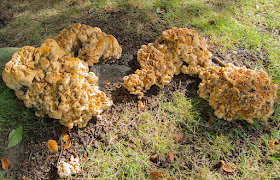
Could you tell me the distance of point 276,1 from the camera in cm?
500

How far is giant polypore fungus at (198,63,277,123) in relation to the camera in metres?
2.78

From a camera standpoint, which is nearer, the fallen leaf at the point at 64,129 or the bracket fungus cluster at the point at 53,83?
the bracket fungus cluster at the point at 53,83

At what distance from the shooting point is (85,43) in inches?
123

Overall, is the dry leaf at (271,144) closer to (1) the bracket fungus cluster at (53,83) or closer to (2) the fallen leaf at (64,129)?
(1) the bracket fungus cluster at (53,83)

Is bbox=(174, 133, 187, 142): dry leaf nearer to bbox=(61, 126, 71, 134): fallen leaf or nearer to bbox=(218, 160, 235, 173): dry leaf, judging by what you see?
bbox=(218, 160, 235, 173): dry leaf

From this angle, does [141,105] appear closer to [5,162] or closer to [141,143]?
[141,143]

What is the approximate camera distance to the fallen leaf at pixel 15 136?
260 centimetres

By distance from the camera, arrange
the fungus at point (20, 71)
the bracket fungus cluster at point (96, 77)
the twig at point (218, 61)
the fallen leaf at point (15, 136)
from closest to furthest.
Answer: the fungus at point (20, 71)
the bracket fungus cluster at point (96, 77)
the fallen leaf at point (15, 136)
the twig at point (218, 61)

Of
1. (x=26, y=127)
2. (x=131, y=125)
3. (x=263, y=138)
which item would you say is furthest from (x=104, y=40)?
(x=263, y=138)

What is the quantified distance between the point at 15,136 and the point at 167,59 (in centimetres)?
250

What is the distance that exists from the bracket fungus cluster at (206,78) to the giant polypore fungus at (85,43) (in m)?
0.57

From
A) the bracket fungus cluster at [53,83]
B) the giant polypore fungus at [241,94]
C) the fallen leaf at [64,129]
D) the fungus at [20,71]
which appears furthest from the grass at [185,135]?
the fungus at [20,71]

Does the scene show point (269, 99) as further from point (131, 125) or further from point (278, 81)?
point (131, 125)

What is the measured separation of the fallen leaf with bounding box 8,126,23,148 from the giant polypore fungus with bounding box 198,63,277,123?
2766 millimetres
